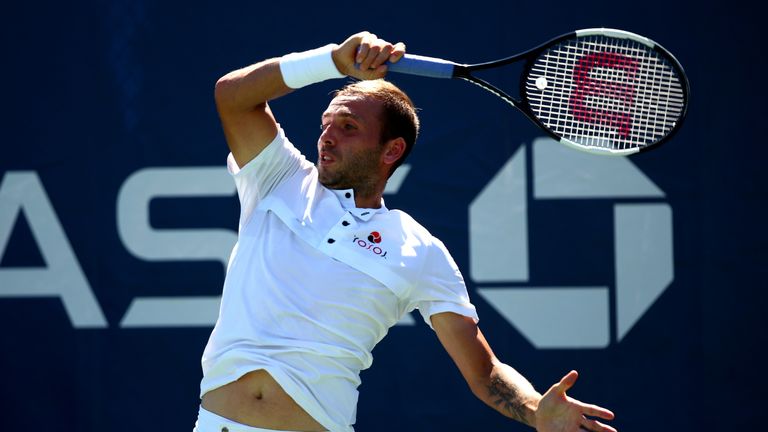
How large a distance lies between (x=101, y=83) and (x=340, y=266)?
220 centimetres

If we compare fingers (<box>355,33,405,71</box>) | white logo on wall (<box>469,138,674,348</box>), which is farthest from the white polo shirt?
white logo on wall (<box>469,138,674,348</box>)

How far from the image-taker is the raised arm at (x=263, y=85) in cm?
271

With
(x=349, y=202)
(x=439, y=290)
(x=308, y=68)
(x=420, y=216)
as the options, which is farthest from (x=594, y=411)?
(x=420, y=216)

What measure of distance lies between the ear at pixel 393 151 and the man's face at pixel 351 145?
2cm

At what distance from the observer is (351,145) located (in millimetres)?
3018

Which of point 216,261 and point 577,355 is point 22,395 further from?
point 577,355

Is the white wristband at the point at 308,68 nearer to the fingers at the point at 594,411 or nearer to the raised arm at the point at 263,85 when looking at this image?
the raised arm at the point at 263,85

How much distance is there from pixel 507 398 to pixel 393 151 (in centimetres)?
78

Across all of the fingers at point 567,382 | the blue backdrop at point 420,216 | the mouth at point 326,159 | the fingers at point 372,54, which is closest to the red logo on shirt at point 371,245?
the mouth at point 326,159

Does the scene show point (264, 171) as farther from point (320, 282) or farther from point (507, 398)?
point (507, 398)

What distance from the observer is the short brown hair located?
3096mm

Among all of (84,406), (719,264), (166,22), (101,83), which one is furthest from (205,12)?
(719,264)

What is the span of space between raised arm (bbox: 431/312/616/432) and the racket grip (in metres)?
0.64

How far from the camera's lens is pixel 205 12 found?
14.9 ft
